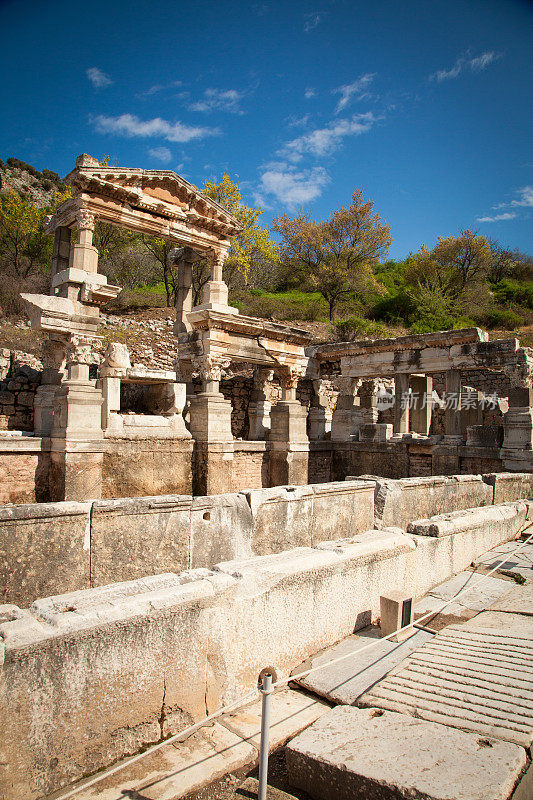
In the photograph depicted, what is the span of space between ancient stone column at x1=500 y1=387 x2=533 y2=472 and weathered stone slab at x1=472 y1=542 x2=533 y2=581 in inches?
214

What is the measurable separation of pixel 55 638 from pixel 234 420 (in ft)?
44.1

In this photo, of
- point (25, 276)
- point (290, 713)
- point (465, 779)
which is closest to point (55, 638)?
point (290, 713)

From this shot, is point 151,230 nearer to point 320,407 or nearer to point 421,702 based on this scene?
point 320,407

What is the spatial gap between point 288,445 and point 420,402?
7.65 meters

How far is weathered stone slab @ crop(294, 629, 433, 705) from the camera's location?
3.40m

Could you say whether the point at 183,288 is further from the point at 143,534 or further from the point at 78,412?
the point at 143,534

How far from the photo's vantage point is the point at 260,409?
14516mm

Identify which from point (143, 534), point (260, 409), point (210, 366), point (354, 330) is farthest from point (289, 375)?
point (354, 330)

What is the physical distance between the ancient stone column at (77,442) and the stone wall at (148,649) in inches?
246

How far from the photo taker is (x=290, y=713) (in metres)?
3.29

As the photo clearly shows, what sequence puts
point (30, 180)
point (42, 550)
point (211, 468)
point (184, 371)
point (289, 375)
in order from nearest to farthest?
1. point (42, 550)
2. point (211, 468)
3. point (184, 371)
4. point (289, 375)
5. point (30, 180)

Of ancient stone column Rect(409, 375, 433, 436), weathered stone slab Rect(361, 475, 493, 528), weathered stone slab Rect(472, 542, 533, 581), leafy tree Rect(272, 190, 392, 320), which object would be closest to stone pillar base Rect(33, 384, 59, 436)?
weathered stone slab Rect(361, 475, 493, 528)

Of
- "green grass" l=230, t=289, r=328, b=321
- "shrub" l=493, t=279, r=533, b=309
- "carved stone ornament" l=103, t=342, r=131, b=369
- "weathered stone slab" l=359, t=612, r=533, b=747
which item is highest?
"shrub" l=493, t=279, r=533, b=309

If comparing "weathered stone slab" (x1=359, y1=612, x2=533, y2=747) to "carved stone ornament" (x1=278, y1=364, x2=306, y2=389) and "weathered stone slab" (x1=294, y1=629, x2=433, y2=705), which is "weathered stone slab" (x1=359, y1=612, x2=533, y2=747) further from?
"carved stone ornament" (x1=278, y1=364, x2=306, y2=389)
